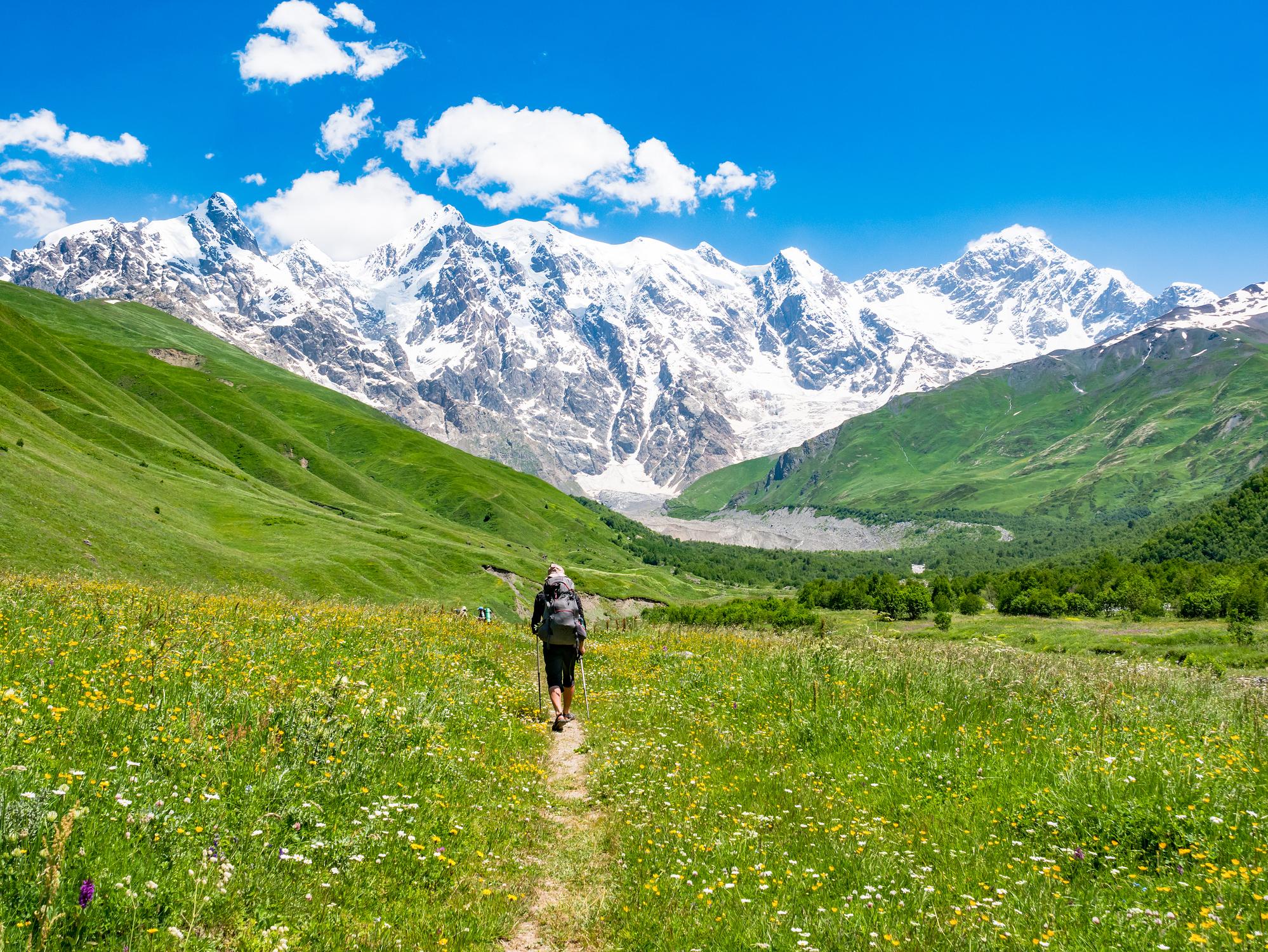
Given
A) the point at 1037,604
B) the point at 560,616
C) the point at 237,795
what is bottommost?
the point at 1037,604

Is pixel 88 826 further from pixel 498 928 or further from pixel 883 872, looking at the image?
pixel 883 872

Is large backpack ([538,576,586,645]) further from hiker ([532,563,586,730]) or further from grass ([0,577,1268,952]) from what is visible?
grass ([0,577,1268,952])

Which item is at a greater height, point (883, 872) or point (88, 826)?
point (88, 826)

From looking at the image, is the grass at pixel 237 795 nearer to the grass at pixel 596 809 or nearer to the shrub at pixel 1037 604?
the grass at pixel 596 809

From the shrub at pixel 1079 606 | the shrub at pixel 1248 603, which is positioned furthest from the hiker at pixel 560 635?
the shrub at pixel 1079 606

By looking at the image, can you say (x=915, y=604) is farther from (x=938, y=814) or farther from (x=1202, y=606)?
Answer: (x=938, y=814)

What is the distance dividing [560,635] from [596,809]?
650cm

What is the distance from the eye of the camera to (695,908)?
8414mm

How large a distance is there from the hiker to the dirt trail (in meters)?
4.04

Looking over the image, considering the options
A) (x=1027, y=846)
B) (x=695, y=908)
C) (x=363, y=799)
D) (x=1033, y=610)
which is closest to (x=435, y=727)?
(x=363, y=799)

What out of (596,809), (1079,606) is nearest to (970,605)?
(1079,606)

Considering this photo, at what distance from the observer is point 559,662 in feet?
60.4

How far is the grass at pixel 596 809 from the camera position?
22.5 ft

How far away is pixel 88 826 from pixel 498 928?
4.16 meters
